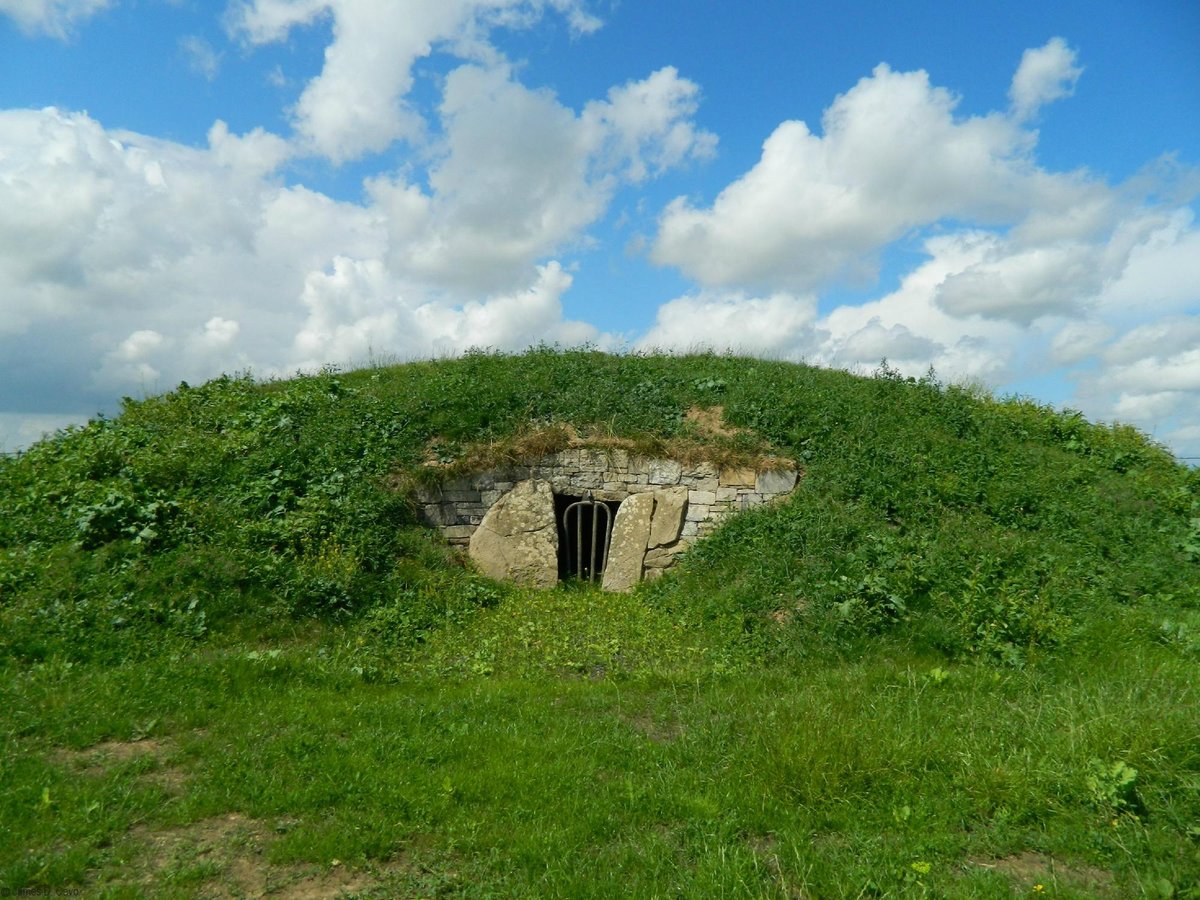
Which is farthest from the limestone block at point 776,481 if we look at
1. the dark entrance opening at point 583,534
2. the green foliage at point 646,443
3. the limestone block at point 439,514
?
the limestone block at point 439,514

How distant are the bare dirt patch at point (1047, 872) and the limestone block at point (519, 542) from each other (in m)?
7.26

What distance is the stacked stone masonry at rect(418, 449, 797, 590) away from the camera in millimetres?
11039

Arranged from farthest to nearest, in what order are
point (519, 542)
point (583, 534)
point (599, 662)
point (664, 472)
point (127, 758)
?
1. point (583, 534)
2. point (664, 472)
3. point (519, 542)
4. point (599, 662)
5. point (127, 758)

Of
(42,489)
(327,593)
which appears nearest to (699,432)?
(327,593)

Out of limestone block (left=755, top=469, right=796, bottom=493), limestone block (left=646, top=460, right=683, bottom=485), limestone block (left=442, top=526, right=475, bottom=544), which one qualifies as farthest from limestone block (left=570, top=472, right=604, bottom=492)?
limestone block (left=755, top=469, right=796, bottom=493)

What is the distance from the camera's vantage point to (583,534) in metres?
12.3

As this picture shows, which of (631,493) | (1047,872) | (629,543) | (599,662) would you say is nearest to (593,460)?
(631,493)

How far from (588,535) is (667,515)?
1733 mm

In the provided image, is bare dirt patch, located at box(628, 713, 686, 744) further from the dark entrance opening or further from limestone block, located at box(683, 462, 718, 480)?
limestone block, located at box(683, 462, 718, 480)

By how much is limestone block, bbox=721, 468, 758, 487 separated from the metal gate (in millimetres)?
1920

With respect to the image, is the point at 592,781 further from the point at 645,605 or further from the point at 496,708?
the point at 645,605

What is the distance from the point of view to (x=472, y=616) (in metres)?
9.26

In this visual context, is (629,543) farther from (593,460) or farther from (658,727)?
(658,727)

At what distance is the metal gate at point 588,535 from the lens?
38.4 feet
